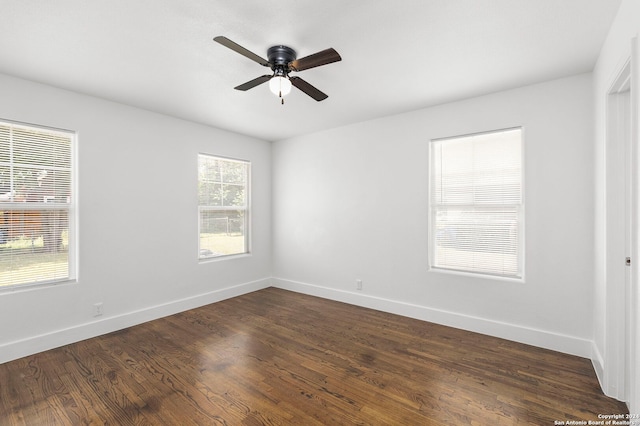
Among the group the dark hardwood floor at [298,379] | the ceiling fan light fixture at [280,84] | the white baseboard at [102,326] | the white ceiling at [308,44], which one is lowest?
the dark hardwood floor at [298,379]

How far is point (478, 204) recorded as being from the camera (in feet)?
11.3

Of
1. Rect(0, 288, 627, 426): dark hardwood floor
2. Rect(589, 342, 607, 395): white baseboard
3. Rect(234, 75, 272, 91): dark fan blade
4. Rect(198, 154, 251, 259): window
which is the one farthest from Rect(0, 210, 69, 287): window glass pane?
Rect(589, 342, 607, 395): white baseboard

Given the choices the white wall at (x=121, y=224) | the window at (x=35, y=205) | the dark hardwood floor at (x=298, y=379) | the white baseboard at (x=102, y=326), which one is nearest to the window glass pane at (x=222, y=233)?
the white wall at (x=121, y=224)

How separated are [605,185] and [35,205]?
502cm

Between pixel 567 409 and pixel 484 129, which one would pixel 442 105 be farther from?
pixel 567 409

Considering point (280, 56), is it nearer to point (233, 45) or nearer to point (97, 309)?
point (233, 45)

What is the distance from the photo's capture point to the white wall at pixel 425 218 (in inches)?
114

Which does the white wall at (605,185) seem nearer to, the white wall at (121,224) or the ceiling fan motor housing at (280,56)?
the ceiling fan motor housing at (280,56)

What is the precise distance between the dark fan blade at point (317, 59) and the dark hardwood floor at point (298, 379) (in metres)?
2.41

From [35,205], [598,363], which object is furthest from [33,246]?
[598,363]

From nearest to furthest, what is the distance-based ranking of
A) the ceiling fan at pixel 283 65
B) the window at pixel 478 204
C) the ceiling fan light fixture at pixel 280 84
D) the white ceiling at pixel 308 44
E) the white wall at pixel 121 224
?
the white ceiling at pixel 308 44, the ceiling fan at pixel 283 65, the ceiling fan light fixture at pixel 280 84, the white wall at pixel 121 224, the window at pixel 478 204

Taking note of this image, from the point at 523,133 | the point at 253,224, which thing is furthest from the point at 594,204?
the point at 253,224

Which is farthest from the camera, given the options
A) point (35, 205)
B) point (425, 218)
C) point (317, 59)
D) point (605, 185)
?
point (425, 218)

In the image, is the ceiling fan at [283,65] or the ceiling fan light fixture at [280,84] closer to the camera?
the ceiling fan at [283,65]
